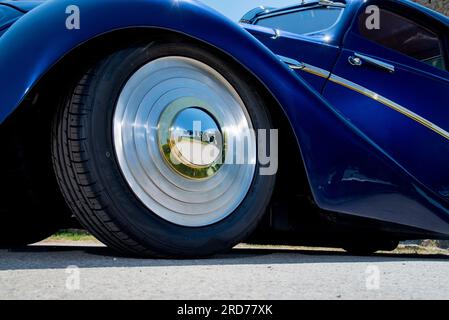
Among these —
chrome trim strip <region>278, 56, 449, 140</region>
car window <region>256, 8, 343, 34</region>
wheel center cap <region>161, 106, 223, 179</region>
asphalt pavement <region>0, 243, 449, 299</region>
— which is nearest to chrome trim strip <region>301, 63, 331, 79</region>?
chrome trim strip <region>278, 56, 449, 140</region>

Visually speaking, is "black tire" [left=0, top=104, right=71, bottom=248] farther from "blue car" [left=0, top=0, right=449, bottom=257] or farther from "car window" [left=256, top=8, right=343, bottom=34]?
"car window" [left=256, top=8, right=343, bottom=34]

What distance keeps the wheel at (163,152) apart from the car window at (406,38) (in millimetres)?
1338

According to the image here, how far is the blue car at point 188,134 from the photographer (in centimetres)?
195

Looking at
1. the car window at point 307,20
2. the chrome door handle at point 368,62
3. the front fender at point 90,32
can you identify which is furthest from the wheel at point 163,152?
the car window at point 307,20

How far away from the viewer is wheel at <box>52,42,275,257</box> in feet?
6.34

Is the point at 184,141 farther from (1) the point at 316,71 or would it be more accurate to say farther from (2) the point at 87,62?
(1) the point at 316,71

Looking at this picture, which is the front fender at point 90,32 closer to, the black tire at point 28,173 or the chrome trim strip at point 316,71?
the black tire at point 28,173

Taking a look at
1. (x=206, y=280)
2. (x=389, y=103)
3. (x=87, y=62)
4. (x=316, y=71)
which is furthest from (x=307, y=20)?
(x=206, y=280)

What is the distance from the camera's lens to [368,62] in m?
3.03

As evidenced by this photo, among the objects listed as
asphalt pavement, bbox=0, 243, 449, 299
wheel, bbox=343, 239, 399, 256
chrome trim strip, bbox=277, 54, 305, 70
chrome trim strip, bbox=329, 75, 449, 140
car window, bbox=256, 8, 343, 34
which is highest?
car window, bbox=256, 8, 343, 34

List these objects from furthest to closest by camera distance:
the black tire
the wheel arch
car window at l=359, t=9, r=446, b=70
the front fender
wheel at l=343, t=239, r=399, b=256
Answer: wheel at l=343, t=239, r=399, b=256 < car window at l=359, t=9, r=446, b=70 < the black tire < the wheel arch < the front fender

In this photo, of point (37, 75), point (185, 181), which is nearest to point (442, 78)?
point (185, 181)

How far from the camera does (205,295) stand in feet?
4.56

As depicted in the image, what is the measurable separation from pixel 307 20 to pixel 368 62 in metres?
0.60
